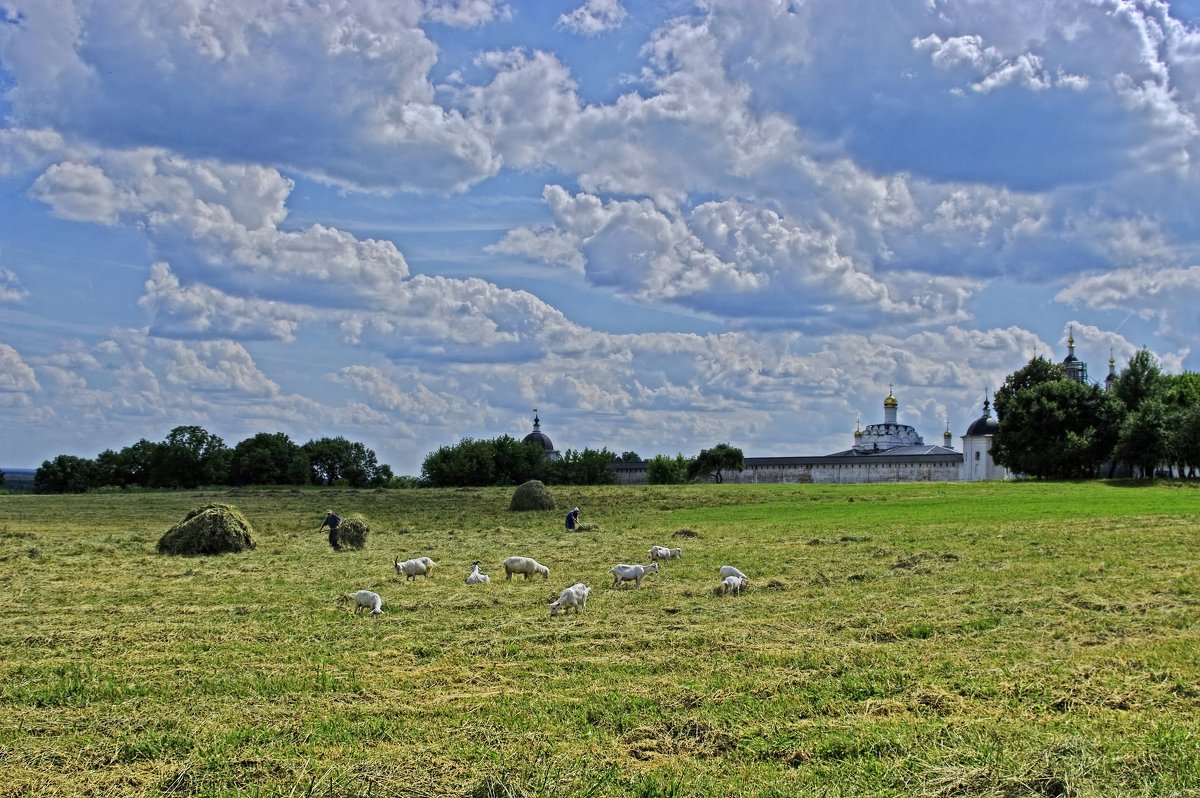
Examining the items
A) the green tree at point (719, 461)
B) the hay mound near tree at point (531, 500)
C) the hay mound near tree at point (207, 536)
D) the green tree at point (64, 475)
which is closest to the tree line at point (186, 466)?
the green tree at point (64, 475)

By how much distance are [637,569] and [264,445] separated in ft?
347

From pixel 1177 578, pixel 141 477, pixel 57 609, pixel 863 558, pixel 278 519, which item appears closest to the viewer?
pixel 57 609

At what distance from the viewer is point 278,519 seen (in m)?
43.4

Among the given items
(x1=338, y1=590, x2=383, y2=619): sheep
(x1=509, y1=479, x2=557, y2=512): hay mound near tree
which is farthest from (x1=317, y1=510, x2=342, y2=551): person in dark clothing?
(x1=509, y1=479, x2=557, y2=512): hay mound near tree

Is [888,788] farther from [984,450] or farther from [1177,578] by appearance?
[984,450]

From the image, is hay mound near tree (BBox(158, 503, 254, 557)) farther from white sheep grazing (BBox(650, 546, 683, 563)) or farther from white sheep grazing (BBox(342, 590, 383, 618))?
white sheep grazing (BBox(342, 590, 383, 618))

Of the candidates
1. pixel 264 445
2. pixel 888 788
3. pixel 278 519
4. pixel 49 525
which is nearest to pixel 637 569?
pixel 888 788

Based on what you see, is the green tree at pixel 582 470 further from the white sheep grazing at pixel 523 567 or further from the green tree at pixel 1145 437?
the white sheep grazing at pixel 523 567

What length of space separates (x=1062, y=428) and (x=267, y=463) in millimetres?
83858

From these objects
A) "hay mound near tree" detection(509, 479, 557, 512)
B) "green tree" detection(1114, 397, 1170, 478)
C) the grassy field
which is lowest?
the grassy field

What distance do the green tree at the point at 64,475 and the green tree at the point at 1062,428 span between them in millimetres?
95297

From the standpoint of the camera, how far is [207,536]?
2667 centimetres

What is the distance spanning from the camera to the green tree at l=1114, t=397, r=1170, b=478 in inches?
3189

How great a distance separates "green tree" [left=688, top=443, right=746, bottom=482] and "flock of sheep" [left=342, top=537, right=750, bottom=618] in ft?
344
